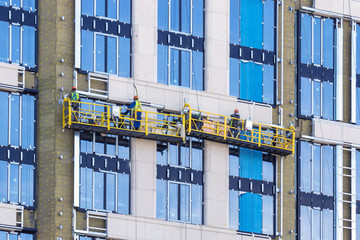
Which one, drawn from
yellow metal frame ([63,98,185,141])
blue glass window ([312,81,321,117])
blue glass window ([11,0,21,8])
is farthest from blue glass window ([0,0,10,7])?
blue glass window ([312,81,321,117])

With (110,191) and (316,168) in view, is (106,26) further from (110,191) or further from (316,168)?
(316,168)

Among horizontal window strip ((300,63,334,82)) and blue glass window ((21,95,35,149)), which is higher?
horizontal window strip ((300,63,334,82))

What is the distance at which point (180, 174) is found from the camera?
11562 cm

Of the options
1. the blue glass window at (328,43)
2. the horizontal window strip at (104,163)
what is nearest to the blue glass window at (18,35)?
the horizontal window strip at (104,163)

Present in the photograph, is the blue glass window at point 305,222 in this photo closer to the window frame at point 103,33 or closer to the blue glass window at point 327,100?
the blue glass window at point 327,100

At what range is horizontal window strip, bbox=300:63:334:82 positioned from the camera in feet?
401

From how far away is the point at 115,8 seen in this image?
116 metres

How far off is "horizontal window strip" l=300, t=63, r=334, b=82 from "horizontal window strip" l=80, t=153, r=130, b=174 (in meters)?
14.9

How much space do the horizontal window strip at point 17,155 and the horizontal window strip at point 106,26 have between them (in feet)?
27.6

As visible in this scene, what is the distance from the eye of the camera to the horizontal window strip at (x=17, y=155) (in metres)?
111

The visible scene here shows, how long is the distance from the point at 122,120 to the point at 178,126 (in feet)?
11.6

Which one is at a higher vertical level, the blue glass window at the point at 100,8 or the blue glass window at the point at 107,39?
the blue glass window at the point at 100,8

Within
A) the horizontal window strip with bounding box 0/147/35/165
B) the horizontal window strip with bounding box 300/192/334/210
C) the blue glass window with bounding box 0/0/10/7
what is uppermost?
the blue glass window with bounding box 0/0/10/7

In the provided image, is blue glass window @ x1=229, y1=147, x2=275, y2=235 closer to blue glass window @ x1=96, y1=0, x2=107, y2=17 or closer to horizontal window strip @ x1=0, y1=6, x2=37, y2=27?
blue glass window @ x1=96, y1=0, x2=107, y2=17
